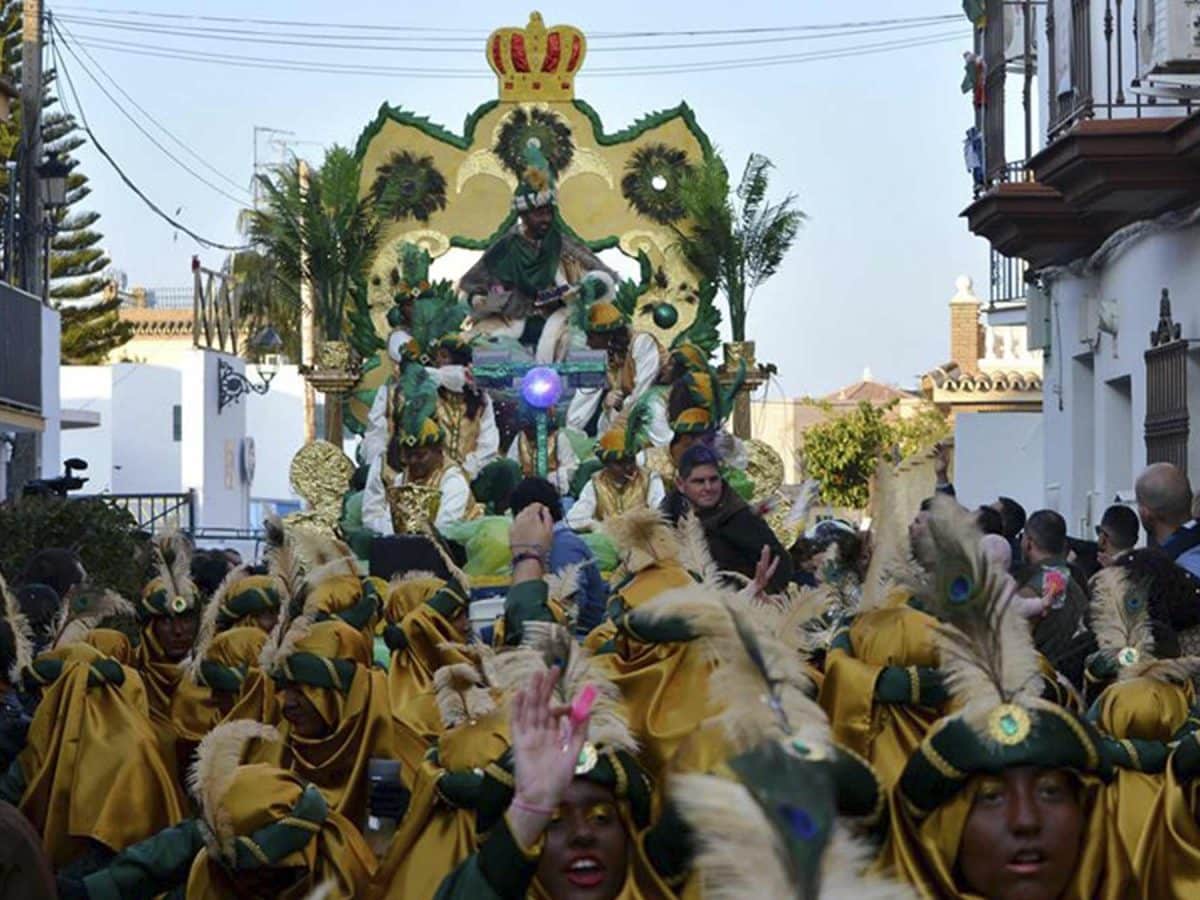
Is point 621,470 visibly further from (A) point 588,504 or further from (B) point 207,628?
(B) point 207,628

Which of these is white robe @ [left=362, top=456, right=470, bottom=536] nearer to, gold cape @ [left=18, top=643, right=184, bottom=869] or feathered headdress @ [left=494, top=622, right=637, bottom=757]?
gold cape @ [left=18, top=643, right=184, bottom=869]

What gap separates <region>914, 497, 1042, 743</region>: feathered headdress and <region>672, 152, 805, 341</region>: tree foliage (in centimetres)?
1879

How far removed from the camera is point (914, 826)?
522cm

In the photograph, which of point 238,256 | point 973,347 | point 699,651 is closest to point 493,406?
point 699,651

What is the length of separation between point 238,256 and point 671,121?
33835 millimetres

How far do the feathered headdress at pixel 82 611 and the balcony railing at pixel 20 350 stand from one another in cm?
1847

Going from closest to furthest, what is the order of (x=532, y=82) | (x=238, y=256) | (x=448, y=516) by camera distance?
1. (x=448, y=516)
2. (x=532, y=82)
3. (x=238, y=256)

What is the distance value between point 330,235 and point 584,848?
19369mm

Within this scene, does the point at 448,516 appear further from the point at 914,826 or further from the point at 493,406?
the point at 914,826

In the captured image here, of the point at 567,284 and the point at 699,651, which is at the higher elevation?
the point at 567,284

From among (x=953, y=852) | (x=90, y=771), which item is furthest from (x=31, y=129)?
(x=953, y=852)

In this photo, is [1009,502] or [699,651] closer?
[699,651]

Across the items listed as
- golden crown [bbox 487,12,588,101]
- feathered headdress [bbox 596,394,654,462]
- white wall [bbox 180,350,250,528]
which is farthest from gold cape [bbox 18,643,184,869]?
white wall [bbox 180,350,250,528]

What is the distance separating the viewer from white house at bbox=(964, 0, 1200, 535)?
51.7 feet
